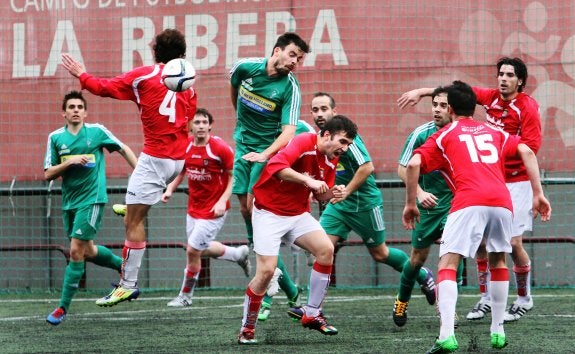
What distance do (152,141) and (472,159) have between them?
3.30 m

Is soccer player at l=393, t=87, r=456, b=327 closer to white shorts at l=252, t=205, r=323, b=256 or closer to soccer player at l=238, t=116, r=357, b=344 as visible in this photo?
soccer player at l=238, t=116, r=357, b=344

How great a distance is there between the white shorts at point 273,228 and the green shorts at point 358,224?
193 centimetres

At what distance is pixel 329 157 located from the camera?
764 cm

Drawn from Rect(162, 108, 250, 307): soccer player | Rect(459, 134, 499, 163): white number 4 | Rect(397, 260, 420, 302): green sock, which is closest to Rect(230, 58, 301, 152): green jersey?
Rect(397, 260, 420, 302): green sock

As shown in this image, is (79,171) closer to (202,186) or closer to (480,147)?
(202,186)

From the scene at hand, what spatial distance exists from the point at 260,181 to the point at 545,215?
1.98 meters

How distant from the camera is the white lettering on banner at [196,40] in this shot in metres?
13.3

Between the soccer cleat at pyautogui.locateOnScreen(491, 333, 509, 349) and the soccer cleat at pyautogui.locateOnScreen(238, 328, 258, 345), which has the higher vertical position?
the soccer cleat at pyautogui.locateOnScreen(491, 333, 509, 349)

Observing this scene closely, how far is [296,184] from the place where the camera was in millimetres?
7762

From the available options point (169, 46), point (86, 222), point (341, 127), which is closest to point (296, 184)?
point (341, 127)

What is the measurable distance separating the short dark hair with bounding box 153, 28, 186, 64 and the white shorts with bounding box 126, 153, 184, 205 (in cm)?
85

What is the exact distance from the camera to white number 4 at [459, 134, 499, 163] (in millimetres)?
6934

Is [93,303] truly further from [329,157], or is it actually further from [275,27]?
[329,157]

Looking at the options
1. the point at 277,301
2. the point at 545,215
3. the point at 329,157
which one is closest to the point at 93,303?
the point at 277,301
